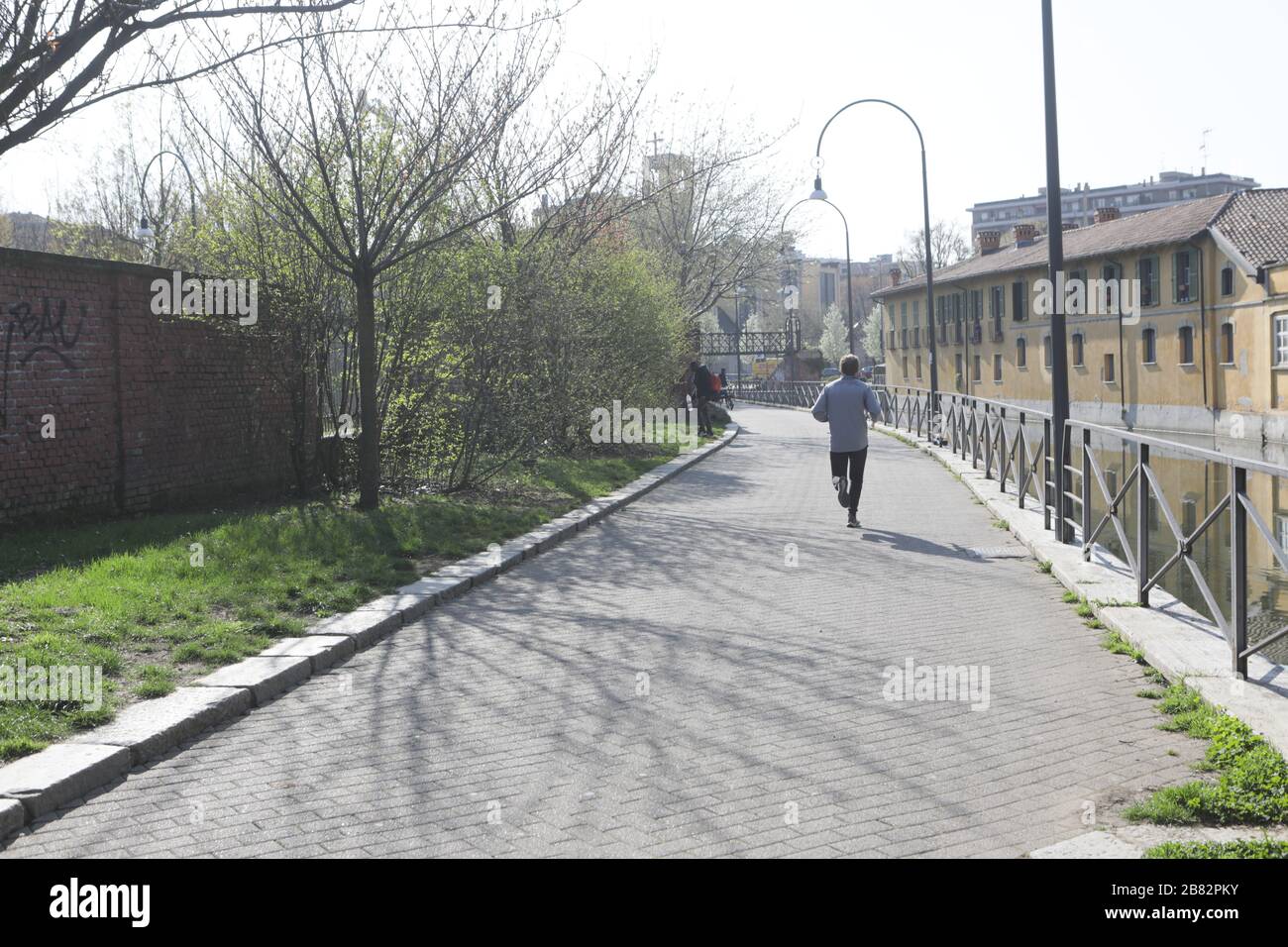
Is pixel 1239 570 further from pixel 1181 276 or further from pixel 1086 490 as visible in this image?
pixel 1181 276

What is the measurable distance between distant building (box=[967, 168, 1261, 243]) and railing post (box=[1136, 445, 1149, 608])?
12251 cm

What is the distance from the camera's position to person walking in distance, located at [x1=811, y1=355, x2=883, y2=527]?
13.0 meters

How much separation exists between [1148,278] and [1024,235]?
16.0 metres

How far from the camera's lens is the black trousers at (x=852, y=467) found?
42.5 feet

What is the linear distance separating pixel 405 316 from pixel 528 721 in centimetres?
892

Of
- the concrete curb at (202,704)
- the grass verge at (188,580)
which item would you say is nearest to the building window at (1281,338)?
the grass verge at (188,580)

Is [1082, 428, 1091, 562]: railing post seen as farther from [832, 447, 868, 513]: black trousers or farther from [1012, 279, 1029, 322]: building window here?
[1012, 279, 1029, 322]: building window

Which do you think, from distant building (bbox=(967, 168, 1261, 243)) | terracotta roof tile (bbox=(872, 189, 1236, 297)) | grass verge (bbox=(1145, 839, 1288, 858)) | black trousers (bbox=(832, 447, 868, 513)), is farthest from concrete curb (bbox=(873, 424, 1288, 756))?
distant building (bbox=(967, 168, 1261, 243))

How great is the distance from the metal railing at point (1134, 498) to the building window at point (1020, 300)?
3714cm

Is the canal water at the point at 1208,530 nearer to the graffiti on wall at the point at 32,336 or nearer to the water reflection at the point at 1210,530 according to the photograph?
the water reflection at the point at 1210,530

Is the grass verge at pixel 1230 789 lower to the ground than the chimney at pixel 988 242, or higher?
lower

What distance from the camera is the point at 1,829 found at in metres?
4.30

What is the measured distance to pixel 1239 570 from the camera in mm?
6012
